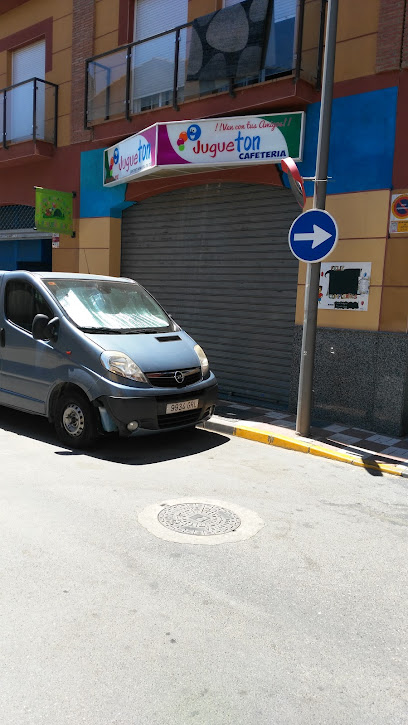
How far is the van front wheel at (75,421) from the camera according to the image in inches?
242

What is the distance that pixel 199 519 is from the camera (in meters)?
4.46

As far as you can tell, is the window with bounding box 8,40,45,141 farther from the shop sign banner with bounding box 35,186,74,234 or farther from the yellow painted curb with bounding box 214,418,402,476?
the yellow painted curb with bounding box 214,418,402,476

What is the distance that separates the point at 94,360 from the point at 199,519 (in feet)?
7.69

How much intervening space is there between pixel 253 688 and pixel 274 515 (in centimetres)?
211

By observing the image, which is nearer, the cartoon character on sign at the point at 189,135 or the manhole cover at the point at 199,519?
the manhole cover at the point at 199,519

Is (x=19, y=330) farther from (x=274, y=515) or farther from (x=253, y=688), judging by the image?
(x=253, y=688)

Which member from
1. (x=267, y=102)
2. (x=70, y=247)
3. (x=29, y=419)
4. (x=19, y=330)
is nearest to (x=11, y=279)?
(x=19, y=330)

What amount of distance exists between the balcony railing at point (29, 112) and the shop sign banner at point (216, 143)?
3.40 metres

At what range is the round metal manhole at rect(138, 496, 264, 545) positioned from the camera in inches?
163

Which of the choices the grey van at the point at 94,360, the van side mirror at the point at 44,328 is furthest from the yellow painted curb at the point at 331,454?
the van side mirror at the point at 44,328

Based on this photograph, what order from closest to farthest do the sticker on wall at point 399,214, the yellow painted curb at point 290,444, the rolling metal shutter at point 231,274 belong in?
the yellow painted curb at point 290,444
the sticker on wall at point 399,214
the rolling metal shutter at point 231,274

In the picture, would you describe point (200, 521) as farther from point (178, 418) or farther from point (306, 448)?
point (306, 448)

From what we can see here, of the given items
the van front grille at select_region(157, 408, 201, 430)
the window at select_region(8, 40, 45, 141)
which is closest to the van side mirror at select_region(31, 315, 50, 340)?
the van front grille at select_region(157, 408, 201, 430)

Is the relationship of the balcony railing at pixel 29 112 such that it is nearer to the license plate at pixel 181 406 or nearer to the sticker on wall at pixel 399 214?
the sticker on wall at pixel 399 214
